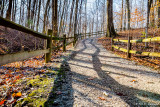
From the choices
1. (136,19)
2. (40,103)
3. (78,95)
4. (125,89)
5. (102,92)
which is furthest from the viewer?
(136,19)

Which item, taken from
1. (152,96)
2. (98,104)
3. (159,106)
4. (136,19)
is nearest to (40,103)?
(98,104)

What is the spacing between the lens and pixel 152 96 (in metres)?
2.02

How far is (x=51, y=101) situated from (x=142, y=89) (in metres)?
1.91

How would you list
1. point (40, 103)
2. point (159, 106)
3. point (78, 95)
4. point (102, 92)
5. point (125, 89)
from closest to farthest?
1. point (40, 103)
2. point (159, 106)
3. point (78, 95)
4. point (102, 92)
5. point (125, 89)

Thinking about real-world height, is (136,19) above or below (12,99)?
above

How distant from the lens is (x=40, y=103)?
63.1 inches

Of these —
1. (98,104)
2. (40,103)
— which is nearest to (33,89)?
(40,103)

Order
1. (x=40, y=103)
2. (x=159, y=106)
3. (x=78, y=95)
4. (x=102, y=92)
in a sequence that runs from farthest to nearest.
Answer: (x=102, y=92), (x=78, y=95), (x=159, y=106), (x=40, y=103)

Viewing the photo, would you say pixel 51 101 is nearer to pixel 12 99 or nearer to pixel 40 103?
pixel 40 103

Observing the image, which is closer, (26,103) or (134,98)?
(26,103)

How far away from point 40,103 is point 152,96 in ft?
6.62

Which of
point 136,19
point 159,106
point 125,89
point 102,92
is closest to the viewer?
point 159,106

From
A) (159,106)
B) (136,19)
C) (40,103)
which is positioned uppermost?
(136,19)

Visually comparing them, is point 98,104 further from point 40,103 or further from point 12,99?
point 12,99
